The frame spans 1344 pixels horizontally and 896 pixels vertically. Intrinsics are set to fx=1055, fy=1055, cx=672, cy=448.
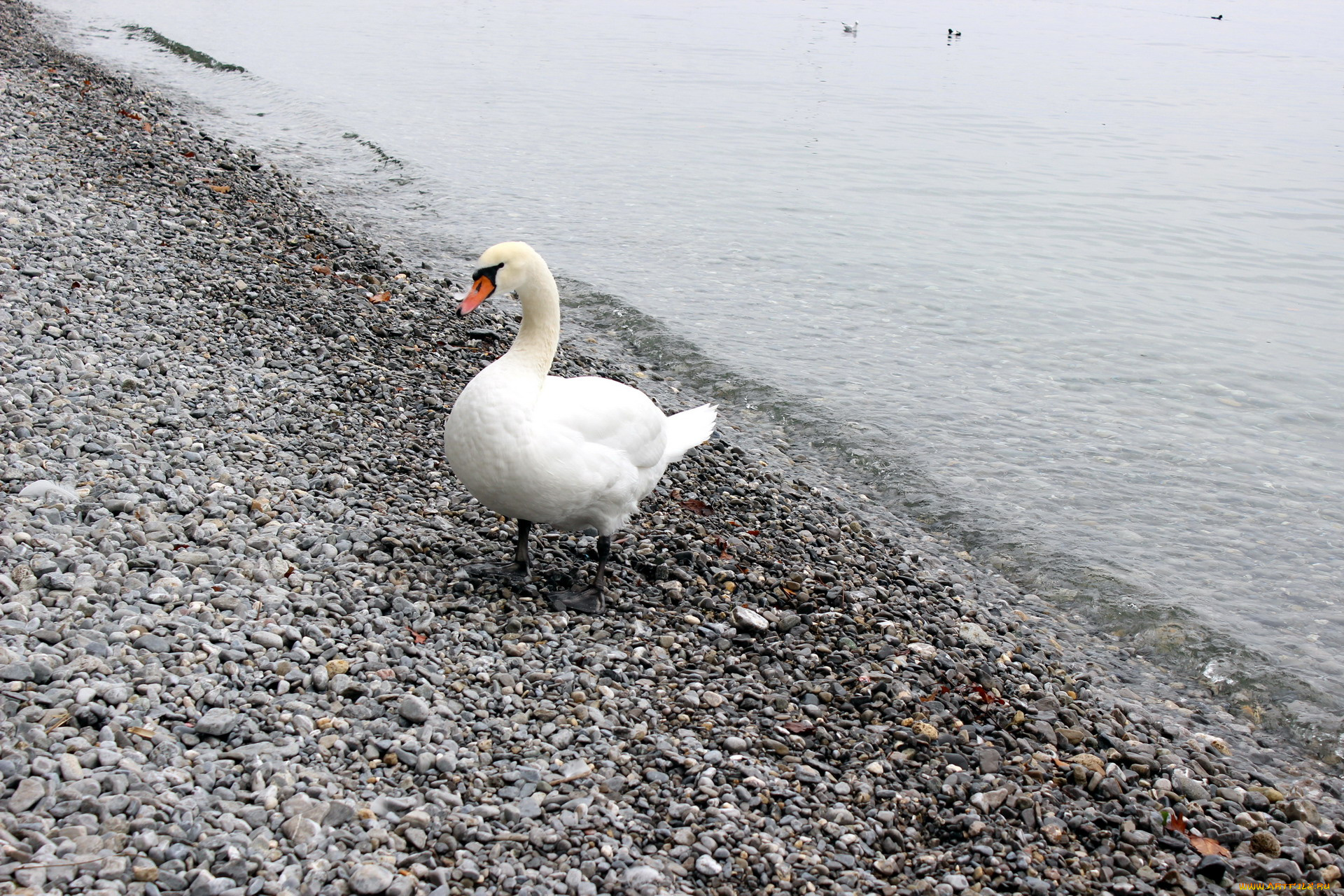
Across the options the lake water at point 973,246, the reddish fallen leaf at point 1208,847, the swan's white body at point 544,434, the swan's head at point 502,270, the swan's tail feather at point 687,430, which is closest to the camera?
the reddish fallen leaf at point 1208,847

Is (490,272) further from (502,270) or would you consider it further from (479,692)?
(479,692)

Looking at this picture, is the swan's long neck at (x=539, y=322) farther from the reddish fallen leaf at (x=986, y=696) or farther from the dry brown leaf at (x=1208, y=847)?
the dry brown leaf at (x=1208, y=847)

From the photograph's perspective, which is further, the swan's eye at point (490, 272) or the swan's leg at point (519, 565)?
the swan's leg at point (519, 565)

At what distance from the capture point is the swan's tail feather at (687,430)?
641cm

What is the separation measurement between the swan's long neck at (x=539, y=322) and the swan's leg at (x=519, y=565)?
2.84 feet

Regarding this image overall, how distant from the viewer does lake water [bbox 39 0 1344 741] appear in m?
8.32

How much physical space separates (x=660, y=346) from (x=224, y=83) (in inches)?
784

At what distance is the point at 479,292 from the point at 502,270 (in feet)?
0.56

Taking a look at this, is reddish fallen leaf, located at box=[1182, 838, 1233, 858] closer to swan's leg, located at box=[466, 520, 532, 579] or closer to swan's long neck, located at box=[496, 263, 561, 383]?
swan's leg, located at box=[466, 520, 532, 579]

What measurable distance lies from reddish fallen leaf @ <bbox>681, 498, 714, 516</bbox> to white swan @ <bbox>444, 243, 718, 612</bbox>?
3.72 ft

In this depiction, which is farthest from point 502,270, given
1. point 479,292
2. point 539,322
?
point 539,322

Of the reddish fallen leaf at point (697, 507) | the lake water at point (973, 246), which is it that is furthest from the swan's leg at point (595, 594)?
the lake water at point (973, 246)

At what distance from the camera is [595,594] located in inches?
224

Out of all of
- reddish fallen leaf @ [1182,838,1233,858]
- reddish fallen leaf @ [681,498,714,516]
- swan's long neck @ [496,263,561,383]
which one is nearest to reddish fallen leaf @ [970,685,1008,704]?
reddish fallen leaf @ [1182,838,1233,858]
